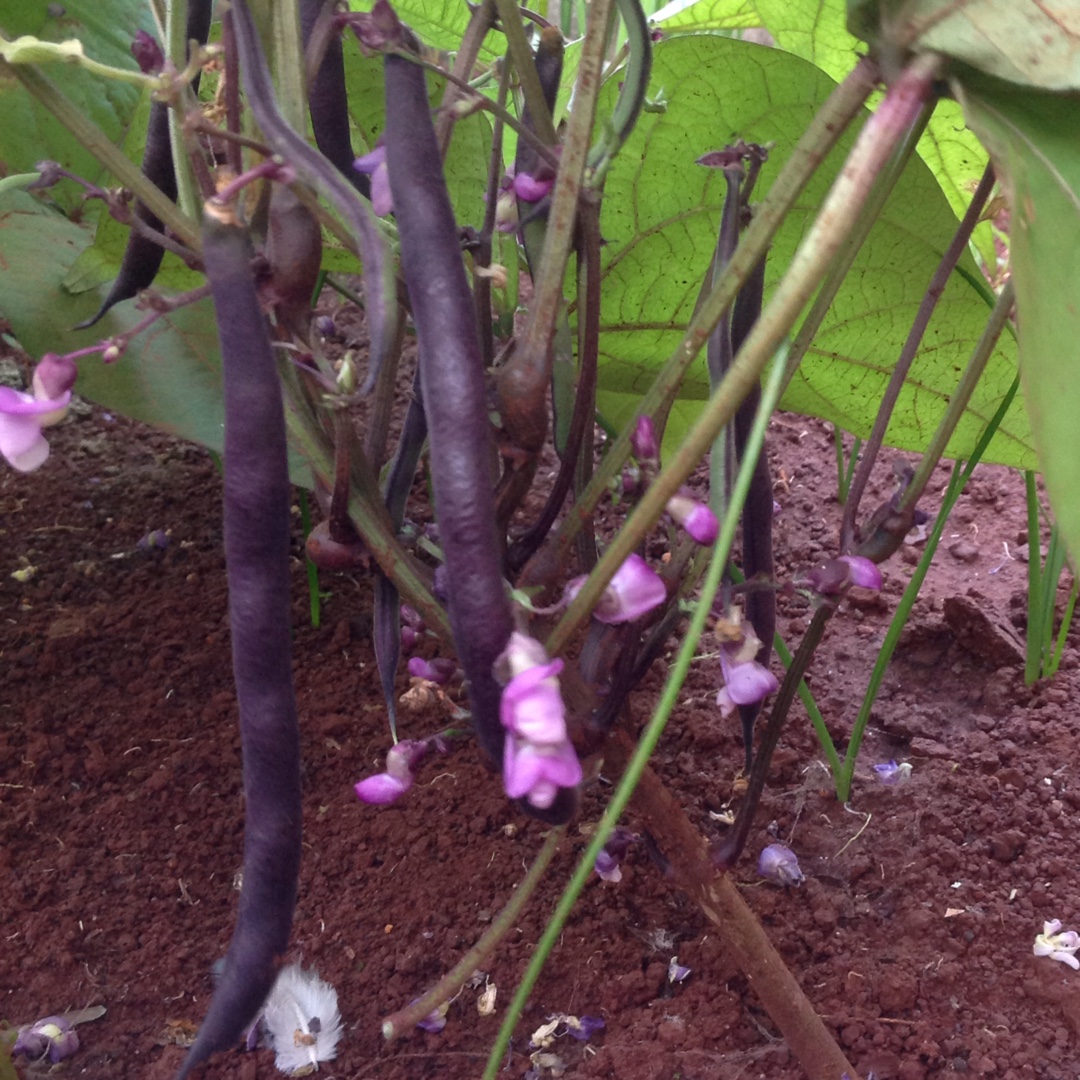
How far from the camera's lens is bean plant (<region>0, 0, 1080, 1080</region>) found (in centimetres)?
31

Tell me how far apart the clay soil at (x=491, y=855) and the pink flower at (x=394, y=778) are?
0.95 ft

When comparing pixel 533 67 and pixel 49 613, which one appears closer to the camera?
pixel 533 67

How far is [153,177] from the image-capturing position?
515 millimetres

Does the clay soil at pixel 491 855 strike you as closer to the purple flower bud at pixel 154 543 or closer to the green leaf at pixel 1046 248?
the purple flower bud at pixel 154 543

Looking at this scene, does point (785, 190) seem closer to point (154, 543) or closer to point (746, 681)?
point (746, 681)

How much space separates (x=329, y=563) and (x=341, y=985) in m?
0.44

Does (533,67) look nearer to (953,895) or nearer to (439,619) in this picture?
(439,619)

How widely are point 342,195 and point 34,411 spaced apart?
17 cm

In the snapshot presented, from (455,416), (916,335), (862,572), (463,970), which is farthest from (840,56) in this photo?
(463,970)

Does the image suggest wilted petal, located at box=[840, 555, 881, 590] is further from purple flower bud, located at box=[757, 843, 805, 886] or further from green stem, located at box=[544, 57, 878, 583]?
purple flower bud, located at box=[757, 843, 805, 886]

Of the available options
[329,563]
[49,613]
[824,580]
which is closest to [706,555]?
[824,580]

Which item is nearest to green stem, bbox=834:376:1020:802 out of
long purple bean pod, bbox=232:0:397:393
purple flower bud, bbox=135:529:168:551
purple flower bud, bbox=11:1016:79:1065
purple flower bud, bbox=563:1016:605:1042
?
purple flower bud, bbox=563:1016:605:1042

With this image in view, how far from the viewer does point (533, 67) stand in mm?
413

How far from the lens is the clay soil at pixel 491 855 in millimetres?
665
